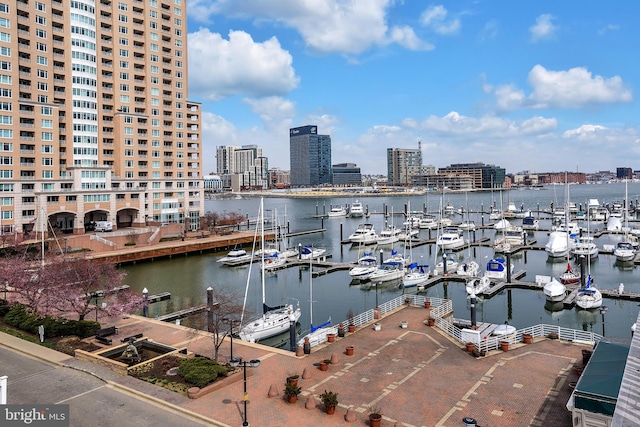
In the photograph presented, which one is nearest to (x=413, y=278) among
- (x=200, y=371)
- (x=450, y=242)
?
(x=450, y=242)

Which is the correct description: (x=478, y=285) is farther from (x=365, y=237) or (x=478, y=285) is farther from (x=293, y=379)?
(x=365, y=237)

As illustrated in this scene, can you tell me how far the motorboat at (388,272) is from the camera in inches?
2456

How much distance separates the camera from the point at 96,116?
95875 millimetres

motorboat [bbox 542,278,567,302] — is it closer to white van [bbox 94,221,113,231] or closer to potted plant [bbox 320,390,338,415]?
potted plant [bbox 320,390,338,415]

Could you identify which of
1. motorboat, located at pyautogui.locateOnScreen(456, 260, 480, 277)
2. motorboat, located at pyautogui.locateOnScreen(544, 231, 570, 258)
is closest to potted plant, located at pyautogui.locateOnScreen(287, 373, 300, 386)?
motorboat, located at pyautogui.locateOnScreen(456, 260, 480, 277)

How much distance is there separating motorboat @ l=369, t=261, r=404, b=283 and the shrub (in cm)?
3857

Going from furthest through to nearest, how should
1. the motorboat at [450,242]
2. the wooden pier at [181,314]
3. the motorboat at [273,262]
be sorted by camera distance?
1. the motorboat at [450,242]
2. the motorboat at [273,262]
3. the wooden pier at [181,314]

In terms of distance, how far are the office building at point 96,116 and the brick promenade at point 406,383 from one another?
2433 inches

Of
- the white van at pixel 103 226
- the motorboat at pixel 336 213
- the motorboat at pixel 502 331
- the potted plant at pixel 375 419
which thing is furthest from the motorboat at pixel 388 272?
the motorboat at pixel 336 213

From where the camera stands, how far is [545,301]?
52844 millimetres

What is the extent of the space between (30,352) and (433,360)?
23.7 meters

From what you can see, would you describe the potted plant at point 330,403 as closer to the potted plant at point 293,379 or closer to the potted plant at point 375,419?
the potted plant at point 375,419

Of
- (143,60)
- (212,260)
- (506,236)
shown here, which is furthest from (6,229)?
(506,236)

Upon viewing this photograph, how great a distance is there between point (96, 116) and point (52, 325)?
73.2m
